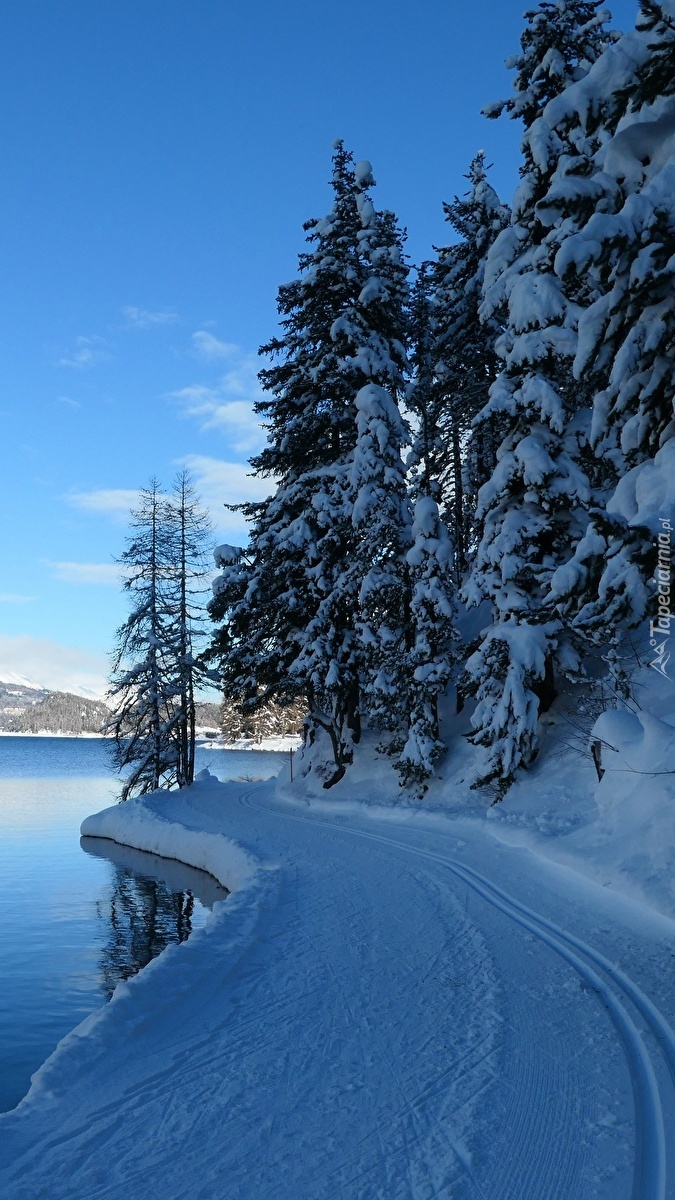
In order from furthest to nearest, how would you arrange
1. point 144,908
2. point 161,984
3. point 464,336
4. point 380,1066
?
point 464,336, point 144,908, point 161,984, point 380,1066

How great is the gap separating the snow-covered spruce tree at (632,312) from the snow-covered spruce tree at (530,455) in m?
8.45

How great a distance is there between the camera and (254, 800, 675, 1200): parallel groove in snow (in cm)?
368

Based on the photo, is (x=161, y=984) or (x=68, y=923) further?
(x=68, y=923)

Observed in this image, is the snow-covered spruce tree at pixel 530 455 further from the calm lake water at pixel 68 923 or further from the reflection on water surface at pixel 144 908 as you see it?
the calm lake water at pixel 68 923

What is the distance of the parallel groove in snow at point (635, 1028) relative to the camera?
12.1ft

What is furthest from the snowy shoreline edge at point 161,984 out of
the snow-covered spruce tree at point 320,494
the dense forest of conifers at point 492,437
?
the snow-covered spruce tree at point 320,494

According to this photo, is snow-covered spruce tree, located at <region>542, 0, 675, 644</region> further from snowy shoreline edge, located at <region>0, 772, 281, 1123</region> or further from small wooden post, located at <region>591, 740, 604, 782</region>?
small wooden post, located at <region>591, 740, 604, 782</region>

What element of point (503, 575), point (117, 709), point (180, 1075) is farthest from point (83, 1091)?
point (117, 709)

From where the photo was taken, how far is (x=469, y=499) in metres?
29.2

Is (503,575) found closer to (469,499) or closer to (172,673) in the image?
(469,499)

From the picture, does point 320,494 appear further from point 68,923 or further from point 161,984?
point 161,984

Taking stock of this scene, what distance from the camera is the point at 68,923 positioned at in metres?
13.9

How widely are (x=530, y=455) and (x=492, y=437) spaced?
695 centimetres

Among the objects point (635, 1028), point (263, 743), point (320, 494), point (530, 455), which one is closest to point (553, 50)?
point (530, 455)
